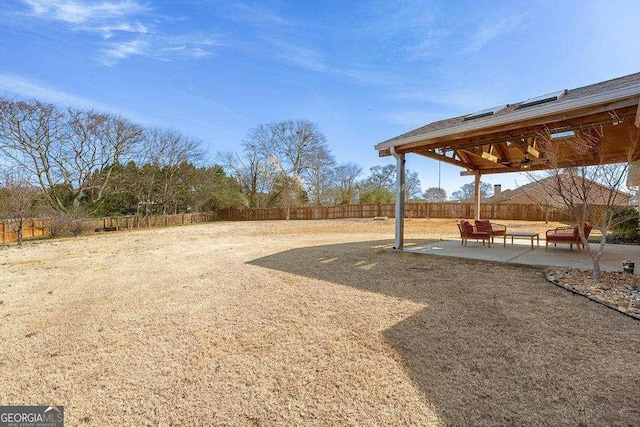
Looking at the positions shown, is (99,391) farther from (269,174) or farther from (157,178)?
(269,174)

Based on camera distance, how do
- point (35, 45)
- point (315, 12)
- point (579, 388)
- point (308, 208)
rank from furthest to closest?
point (308, 208) < point (35, 45) < point (315, 12) < point (579, 388)

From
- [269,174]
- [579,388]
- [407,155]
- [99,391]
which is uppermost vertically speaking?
[269,174]

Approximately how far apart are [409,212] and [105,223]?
2493cm

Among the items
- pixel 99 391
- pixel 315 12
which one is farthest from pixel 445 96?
pixel 99 391

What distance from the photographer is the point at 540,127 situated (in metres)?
5.81

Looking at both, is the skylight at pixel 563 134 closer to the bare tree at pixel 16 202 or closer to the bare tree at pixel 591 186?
the bare tree at pixel 591 186

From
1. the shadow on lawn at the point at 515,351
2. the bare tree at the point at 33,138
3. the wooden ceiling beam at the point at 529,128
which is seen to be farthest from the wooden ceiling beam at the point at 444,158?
the bare tree at the point at 33,138

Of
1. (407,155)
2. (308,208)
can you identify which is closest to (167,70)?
(407,155)

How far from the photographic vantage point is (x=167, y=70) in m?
11.8

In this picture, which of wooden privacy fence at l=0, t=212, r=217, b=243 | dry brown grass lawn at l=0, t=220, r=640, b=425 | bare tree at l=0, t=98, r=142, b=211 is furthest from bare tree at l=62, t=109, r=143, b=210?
dry brown grass lawn at l=0, t=220, r=640, b=425

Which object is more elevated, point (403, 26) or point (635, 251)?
point (403, 26)

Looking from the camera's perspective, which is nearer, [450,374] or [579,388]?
[579,388]

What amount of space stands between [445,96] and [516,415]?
12482mm

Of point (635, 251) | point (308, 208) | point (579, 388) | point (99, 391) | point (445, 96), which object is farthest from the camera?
point (308, 208)
